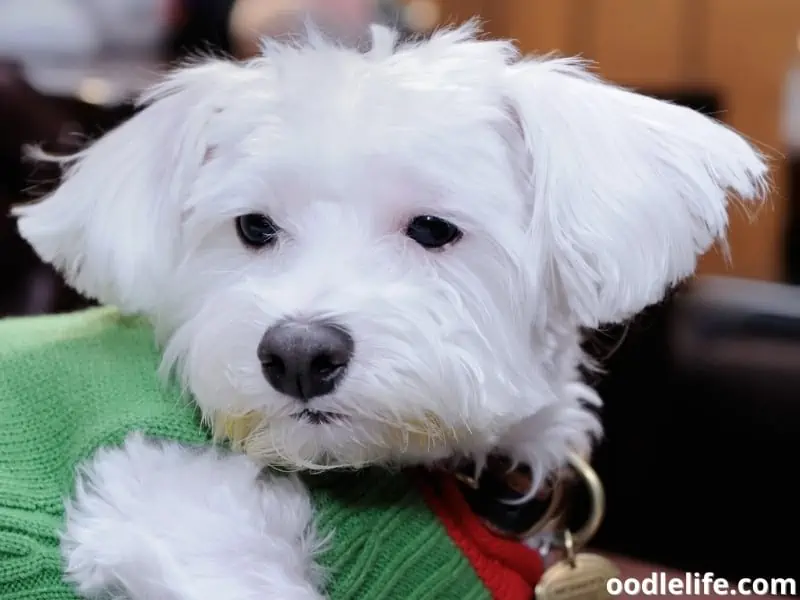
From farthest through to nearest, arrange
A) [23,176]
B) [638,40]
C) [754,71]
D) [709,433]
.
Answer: [638,40]
[754,71]
[23,176]
[709,433]

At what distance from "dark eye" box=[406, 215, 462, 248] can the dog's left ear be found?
0.07 m

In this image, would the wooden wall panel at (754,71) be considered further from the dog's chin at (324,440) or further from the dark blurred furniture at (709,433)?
the dog's chin at (324,440)

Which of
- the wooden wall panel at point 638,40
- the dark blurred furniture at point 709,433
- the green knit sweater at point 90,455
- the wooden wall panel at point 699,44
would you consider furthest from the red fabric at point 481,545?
the wooden wall panel at point 638,40

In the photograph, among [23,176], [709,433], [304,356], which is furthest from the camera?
[23,176]

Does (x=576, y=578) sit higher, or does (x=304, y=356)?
(x=304, y=356)

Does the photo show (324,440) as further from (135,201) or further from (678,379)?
(678,379)

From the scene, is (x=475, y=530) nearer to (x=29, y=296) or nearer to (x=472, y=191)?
(x=472, y=191)

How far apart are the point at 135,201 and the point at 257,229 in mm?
116

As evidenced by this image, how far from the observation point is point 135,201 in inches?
32.1

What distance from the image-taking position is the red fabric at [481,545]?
31.2 inches

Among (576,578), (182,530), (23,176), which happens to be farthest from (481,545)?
(23,176)

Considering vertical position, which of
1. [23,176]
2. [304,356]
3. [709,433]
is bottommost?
[709,433]

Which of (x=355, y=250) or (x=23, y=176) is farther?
(x=23, y=176)

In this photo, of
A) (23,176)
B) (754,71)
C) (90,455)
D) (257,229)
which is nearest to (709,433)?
(257,229)
